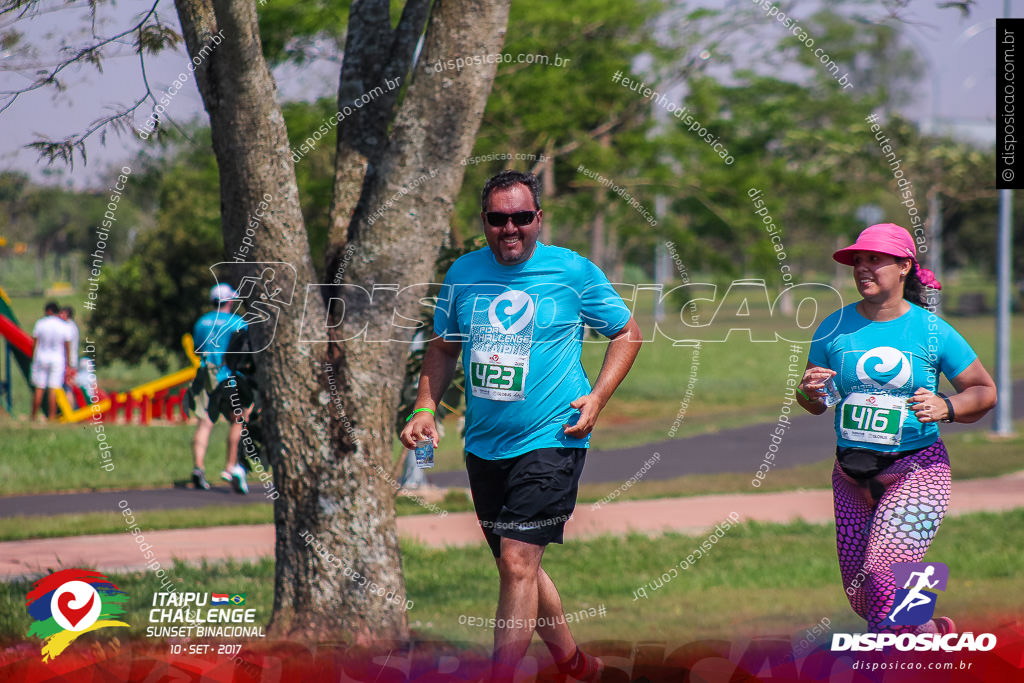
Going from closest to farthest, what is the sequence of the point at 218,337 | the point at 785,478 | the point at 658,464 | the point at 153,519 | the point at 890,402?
the point at 890,402 → the point at 218,337 → the point at 153,519 → the point at 785,478 → the point at 658,464

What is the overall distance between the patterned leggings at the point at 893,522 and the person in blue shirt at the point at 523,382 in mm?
1093

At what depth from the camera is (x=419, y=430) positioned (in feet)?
14.0

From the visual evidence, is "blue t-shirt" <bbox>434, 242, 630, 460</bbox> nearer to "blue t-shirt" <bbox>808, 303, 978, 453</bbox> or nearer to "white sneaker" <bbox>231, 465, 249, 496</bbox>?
"blue t-shirt" <bbox>808, 303, 978, 453</bbox>

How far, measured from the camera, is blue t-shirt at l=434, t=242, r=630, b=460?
419 cm

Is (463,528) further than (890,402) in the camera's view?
Yes

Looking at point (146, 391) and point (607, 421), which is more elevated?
point (146, 391)

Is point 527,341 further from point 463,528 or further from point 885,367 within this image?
point 463,528

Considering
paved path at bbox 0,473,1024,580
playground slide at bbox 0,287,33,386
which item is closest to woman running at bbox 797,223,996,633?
paved path at bbox 0,473,1024,580

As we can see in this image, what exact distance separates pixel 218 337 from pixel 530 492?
4.43 meters

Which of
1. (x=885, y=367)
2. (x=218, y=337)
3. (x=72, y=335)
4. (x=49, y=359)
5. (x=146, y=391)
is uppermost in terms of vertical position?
(x=885, y=367)

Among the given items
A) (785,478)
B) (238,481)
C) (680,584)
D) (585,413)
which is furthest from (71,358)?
(585,413)

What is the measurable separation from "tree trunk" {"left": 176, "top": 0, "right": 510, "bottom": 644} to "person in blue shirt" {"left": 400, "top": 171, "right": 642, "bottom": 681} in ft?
3.55

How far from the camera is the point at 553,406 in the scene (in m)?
4.23

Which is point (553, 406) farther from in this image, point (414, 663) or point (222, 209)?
point (222, 209)
